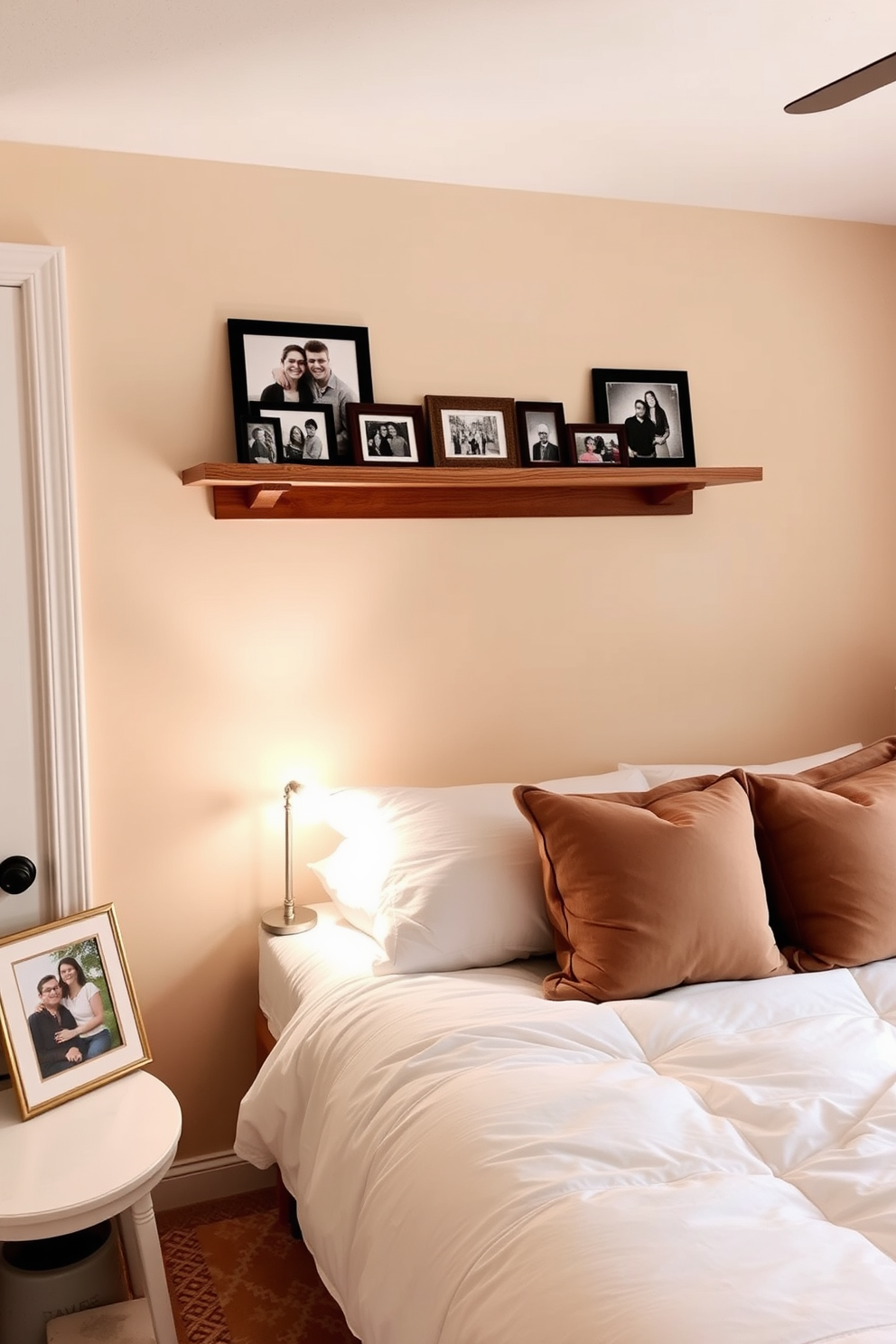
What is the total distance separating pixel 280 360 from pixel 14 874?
1.29 m

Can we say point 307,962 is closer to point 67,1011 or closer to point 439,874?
point 439,874

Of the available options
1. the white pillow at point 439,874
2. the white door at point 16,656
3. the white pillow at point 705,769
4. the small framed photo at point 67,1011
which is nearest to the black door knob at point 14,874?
the white door at point 16,656

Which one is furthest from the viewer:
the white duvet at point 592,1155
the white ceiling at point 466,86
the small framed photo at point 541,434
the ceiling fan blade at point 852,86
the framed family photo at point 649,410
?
the framed family photo at point 649,410

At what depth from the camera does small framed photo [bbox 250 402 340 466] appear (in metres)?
2.55

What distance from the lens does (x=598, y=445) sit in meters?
2.89

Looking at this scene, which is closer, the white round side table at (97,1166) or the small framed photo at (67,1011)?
the white round side table at (97,1166)

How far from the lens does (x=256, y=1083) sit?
2188 mm

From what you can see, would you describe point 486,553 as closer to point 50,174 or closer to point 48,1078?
point 50,174

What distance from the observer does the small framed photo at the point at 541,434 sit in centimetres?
282

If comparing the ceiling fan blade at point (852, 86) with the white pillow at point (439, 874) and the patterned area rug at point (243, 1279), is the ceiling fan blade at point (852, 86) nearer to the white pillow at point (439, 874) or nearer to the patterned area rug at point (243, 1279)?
the white pillow at point (439, 874)

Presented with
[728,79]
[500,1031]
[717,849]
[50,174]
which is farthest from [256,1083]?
[728,79]

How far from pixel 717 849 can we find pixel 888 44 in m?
1.59

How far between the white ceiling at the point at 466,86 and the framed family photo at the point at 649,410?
479 mm

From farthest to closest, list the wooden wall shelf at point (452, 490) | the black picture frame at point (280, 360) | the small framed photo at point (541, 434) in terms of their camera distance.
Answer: the small framed photo at point (541, 434) → the black picture frame at point (280, 360) → the wooden wall shelf at point (452, 490)
